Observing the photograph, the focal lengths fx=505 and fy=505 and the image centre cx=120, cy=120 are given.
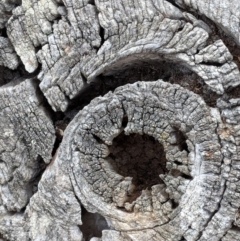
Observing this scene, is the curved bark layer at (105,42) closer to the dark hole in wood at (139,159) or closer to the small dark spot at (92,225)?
the dark hole in wood at (139,159)

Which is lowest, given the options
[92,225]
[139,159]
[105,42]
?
[92,225]

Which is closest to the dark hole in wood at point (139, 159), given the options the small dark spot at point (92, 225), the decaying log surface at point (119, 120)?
the decaying log surface at point (119, 120)

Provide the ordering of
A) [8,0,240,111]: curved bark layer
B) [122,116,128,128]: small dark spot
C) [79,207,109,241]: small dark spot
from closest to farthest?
1. [8,0,240,111]: curved bark layer
2. [122,116,128,128]: small dark spot
3. [79,207,109,241]: small dark spot

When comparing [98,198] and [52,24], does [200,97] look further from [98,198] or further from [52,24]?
[52,24]

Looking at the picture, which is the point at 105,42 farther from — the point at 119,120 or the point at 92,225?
the point at 92,225

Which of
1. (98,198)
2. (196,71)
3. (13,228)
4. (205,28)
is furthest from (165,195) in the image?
(13,228)

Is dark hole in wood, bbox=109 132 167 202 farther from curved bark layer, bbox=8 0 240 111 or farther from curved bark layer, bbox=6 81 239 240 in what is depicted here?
curved bark layer, bbox=8 0 240 111

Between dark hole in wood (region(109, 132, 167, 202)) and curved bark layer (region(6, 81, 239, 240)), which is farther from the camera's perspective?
dark hole in wood (region(109, 132, 167, 202))

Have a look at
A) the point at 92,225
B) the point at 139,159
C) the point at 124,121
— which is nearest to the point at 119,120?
the point at 124,121

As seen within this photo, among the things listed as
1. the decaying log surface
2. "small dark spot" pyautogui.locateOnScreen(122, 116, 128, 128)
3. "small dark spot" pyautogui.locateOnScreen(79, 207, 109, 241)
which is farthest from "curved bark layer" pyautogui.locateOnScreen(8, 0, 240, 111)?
"small dark spot" pyautogui.locateOnScreen(79, 207, 109, 241)
